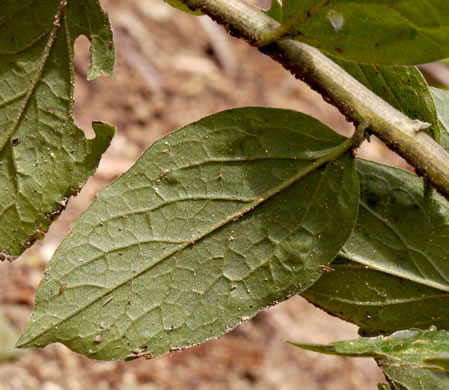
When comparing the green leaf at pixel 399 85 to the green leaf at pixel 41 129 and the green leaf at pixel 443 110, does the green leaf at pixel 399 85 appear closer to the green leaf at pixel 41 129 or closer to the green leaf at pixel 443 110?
the green leaf at pixel 443 110

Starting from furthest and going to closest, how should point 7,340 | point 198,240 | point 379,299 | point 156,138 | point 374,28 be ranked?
point 156,138 → point 7,340 → point 379,299 → point 198,240 → point 374,28

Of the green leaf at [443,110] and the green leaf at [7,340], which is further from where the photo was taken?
the green leaf at [7,340]

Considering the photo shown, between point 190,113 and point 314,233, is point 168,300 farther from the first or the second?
point 190,113

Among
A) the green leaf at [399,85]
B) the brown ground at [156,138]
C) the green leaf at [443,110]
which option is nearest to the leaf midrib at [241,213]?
the green leaf at [399,85]

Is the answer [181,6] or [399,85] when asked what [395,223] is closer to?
[399,85]

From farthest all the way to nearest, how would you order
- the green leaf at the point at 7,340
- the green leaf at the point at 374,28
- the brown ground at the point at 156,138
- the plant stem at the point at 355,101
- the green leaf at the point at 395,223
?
the brown ground at the point at 156,138 < the green leaf at the point at 7,340 < the green leaf at the point at 395,223 < the plant stem at the point at 355,101 < the green leaf at the point at 374,28

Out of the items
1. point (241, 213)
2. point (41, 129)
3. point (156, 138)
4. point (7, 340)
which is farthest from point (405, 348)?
point (156, 138)

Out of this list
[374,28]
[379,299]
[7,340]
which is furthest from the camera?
[7,340]
